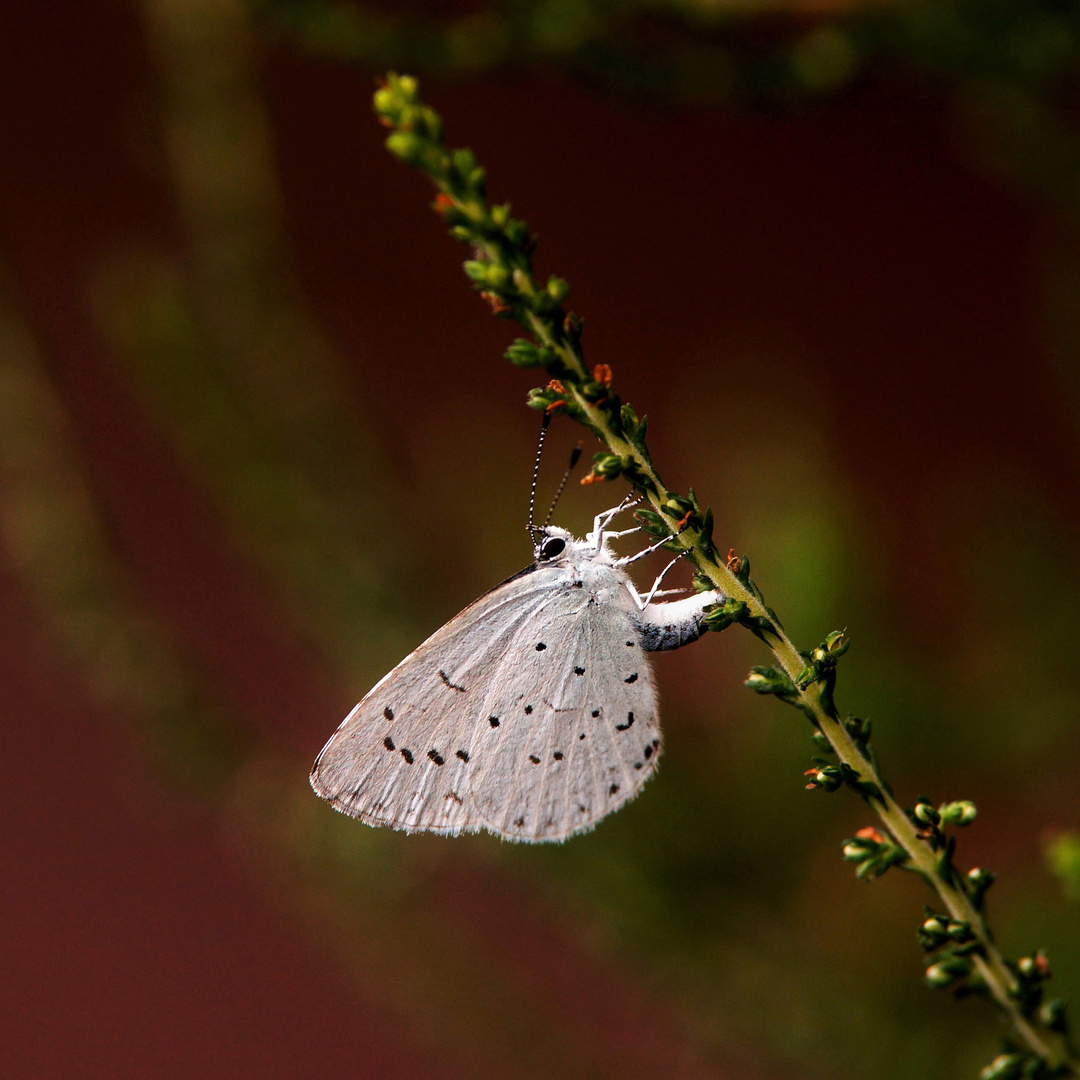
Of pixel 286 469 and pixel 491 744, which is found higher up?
pixel 286 469

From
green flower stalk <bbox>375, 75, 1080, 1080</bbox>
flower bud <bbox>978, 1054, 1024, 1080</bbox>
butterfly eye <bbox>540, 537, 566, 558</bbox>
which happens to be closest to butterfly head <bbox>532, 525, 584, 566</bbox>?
butterfly eye <bbox>540, 537, 566, 558</bbox>

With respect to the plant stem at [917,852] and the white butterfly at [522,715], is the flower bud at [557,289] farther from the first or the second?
the white butterfly at [522,715]

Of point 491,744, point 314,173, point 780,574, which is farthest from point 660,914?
point 314,173

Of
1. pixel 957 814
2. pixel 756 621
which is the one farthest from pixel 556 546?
pixel 957 814

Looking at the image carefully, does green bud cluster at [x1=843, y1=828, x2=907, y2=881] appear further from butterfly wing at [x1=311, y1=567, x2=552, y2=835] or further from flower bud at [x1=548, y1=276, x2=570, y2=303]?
butterfly wing at [x1=311, y1=567, x2=552, y2=835]

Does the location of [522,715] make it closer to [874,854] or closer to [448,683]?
[448,683]

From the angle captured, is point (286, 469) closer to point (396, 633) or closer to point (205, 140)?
point (396, 633)
